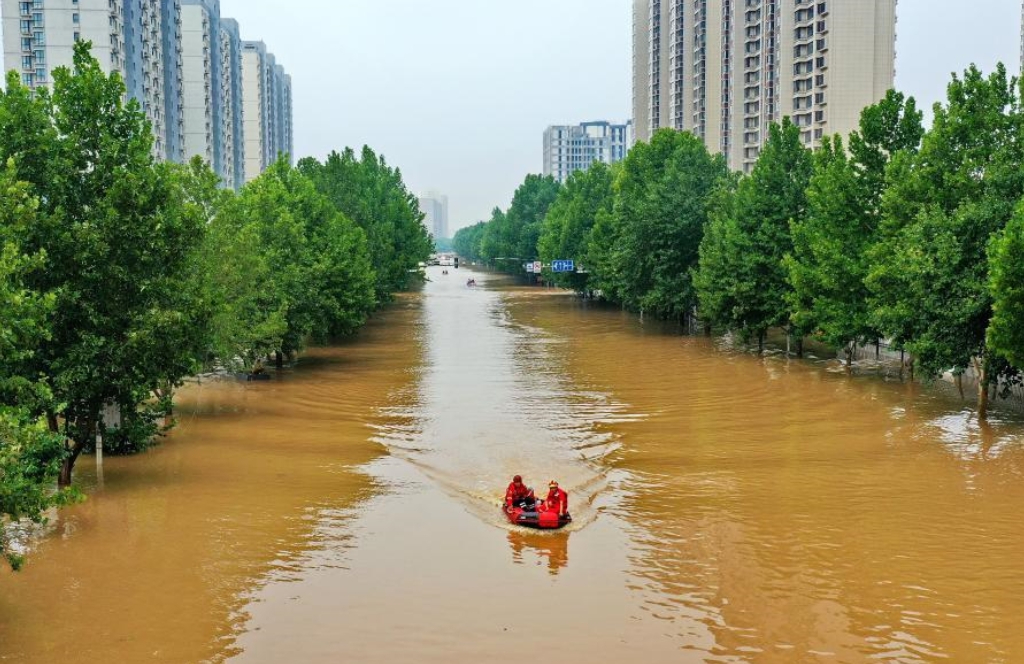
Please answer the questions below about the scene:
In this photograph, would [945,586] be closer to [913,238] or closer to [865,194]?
[913,238]

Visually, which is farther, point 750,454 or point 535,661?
point 750,454

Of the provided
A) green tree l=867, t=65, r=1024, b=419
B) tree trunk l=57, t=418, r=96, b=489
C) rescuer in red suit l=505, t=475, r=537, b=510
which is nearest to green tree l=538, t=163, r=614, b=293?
green tree l=867, t=65, r=1024, b=419

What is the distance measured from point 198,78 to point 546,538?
434 feet

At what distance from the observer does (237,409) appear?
35250 millimetres

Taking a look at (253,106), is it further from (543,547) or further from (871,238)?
(543,547)

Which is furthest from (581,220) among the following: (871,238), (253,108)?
(253,108)

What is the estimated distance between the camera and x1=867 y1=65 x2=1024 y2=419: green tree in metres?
30.6

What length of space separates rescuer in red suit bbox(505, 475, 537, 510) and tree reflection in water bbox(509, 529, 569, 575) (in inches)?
29.7

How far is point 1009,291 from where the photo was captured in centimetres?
2652

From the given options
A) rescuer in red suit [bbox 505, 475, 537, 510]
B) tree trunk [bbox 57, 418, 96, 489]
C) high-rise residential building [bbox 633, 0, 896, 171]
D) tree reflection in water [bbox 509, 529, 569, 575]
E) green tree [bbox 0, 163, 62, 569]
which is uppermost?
high-rise residential building [bbox 633, 0, 896, 171]

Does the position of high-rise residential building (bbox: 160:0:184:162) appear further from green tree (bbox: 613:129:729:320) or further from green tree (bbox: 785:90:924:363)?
green tree (bbox: 785:90:924:363)

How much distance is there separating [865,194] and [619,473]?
2148 cm

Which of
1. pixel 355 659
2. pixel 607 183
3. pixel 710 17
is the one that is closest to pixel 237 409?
pixel 355 659

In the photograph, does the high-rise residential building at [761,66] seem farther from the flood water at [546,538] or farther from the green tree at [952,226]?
the flood water at [546,538]
